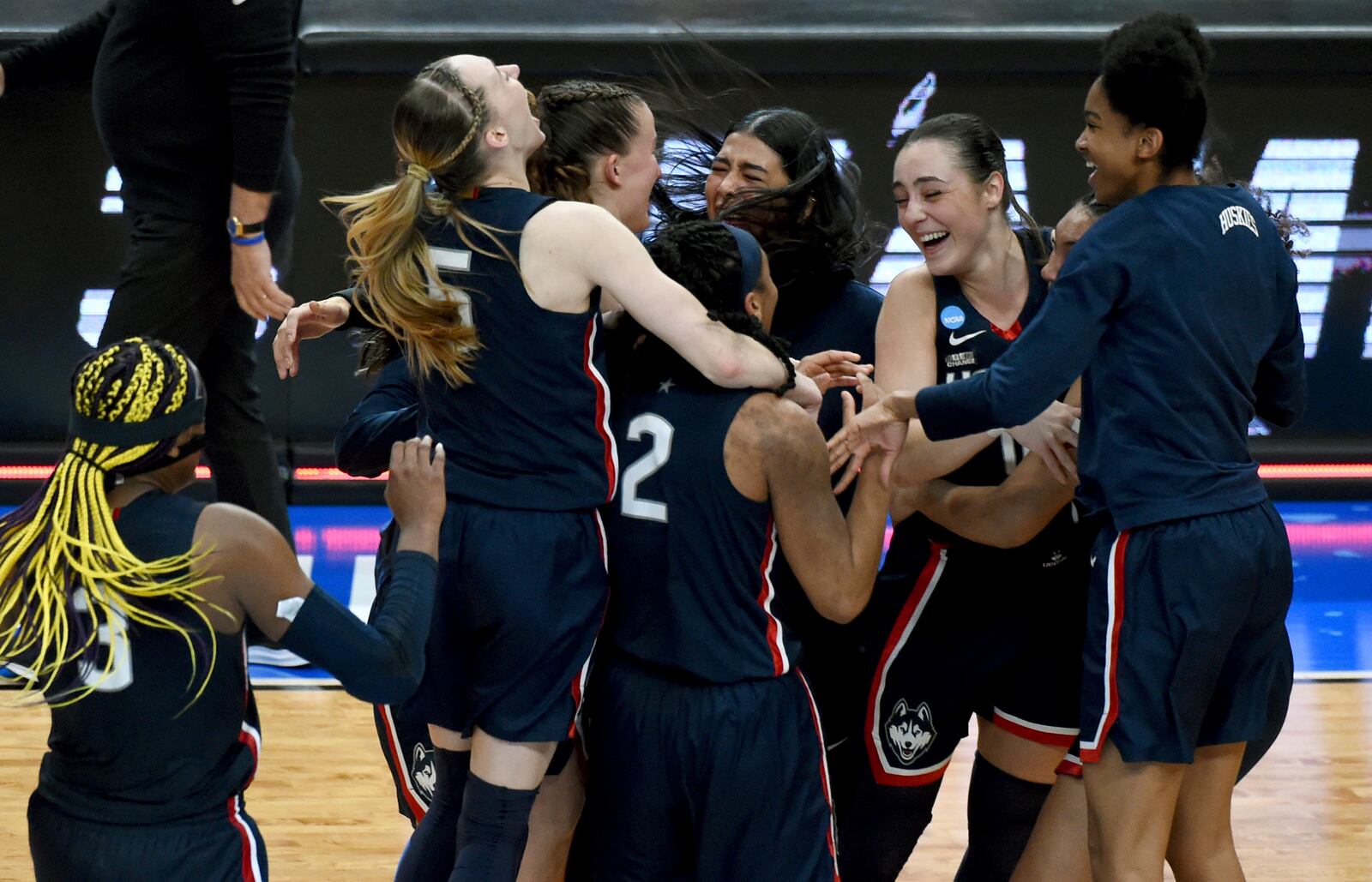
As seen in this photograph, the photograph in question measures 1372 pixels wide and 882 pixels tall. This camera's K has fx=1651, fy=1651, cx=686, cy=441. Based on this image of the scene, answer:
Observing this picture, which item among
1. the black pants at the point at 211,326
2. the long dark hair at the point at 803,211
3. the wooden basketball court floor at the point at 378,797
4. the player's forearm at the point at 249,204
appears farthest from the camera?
the black pants at the point at 211,326

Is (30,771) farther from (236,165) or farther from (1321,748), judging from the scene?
(1321,748)

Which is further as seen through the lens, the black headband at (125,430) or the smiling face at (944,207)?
the smiling face at (944,207)

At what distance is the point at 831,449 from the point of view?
9.69ft

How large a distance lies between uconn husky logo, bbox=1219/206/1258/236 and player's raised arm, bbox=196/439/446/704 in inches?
57.2

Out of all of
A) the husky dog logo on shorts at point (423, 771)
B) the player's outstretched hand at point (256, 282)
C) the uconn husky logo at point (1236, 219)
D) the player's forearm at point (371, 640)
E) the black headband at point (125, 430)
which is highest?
the uconn husky logo at point (1236, 219)

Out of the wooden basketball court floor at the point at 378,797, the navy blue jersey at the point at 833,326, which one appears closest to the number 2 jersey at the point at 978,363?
the navy blue jersey at the point at 833,326

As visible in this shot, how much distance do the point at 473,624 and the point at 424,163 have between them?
79cm

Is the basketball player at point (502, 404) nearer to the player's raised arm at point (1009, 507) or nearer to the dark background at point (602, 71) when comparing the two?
the player's raised arm at point (1009, 507)

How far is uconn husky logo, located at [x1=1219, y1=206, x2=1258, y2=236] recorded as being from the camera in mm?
2766

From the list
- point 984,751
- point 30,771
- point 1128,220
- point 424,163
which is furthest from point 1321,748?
point 30,771

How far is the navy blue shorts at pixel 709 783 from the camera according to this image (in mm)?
2699

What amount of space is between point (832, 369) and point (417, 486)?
2.72 ft

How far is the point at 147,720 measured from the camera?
2.32 meters

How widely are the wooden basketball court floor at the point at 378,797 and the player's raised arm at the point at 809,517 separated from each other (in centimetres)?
134
